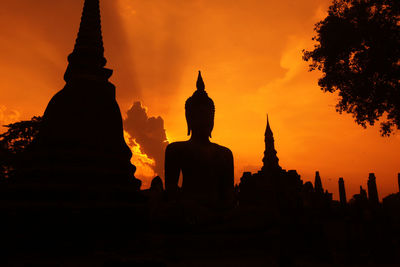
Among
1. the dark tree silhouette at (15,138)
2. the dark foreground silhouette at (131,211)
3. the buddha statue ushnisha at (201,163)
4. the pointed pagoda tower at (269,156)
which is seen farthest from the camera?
the pointed pagoda tower at (269,156)

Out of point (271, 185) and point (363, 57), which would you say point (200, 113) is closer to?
point (363, 57)

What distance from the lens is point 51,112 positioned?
41.4ft

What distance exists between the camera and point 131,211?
11.2 m

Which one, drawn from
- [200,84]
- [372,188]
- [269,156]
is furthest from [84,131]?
[269,156]

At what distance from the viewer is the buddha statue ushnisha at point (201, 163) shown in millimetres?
12211

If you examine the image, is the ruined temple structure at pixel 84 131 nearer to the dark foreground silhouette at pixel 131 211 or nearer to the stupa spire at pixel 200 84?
the dark foreground silhouette at pixel 131 211

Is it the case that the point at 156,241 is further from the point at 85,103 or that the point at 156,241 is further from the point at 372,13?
the point at 372,13

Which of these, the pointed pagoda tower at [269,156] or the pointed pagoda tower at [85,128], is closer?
the pointed pagoda tower at [85,128]

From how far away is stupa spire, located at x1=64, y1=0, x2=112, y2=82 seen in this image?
1337cm

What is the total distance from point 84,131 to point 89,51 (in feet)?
12.0

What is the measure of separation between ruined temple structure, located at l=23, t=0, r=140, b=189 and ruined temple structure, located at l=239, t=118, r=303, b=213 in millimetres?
5713

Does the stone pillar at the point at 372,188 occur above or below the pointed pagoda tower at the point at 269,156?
below

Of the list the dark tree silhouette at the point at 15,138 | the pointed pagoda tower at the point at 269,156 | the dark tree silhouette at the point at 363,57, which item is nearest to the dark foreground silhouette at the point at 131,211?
the dark tree silhouette at the point at 363,57

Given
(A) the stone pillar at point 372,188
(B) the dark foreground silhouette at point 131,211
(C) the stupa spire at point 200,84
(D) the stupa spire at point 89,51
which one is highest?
(D) the stupa spire at point 89,51
